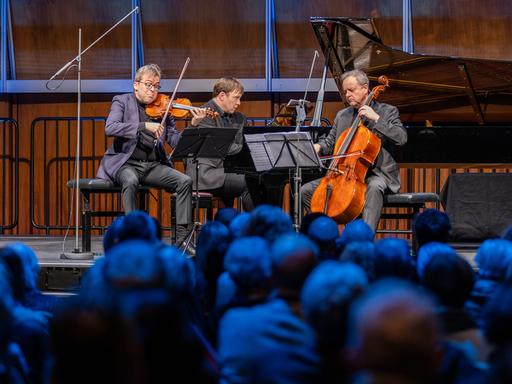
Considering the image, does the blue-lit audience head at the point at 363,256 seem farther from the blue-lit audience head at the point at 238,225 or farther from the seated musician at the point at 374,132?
the seated musician at the point at 374,132

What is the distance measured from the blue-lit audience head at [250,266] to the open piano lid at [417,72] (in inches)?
169

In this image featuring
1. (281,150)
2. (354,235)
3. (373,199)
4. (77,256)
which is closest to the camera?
(354,235)

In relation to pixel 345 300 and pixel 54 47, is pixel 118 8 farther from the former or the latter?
pixel 345 300

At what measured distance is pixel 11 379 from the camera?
2391 millimetres

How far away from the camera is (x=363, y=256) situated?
342 centimetres

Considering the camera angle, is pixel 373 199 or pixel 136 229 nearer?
pixel 136 229

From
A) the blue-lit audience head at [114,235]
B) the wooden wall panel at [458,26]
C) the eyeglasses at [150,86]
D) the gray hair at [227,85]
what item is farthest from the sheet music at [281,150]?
the wooden wall panel at [458,26]

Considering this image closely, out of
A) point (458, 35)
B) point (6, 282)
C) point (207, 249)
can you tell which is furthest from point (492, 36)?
point (6, 282)

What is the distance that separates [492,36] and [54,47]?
492 centimetres

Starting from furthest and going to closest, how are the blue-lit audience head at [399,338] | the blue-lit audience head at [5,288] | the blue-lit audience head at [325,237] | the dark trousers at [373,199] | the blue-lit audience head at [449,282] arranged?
the dark trousers at [373,199], the blue-lit audience head at [325,237], the blue-lit audience head at [449,282], the blue-lit audience head at [5,288], the blue-lit audience head at [399,338]

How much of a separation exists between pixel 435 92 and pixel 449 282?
4.89 m

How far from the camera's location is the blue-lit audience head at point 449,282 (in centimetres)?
270

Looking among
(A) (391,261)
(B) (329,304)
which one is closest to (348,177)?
(A) (391,261)

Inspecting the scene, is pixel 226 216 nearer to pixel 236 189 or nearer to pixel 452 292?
pixel 236 189
